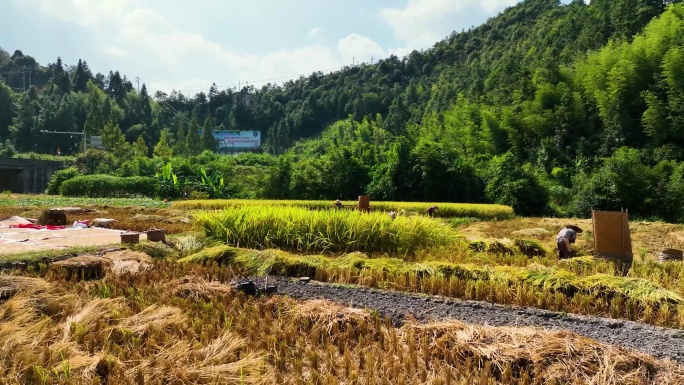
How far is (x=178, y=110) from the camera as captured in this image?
99.8 m

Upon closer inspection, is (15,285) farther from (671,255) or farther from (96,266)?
(671,255)

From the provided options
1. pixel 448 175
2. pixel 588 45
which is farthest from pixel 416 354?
pixel 588 45

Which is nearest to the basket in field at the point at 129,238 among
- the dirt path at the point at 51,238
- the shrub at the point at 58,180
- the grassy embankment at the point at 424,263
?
the dirt path at the point at 51,238

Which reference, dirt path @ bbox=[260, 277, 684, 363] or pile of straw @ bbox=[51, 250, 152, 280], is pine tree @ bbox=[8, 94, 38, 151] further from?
dirt path @ bbox=[260, 277, 684, 363]

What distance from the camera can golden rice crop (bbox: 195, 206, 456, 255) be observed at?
6.71 m

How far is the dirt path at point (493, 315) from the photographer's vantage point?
3146mm

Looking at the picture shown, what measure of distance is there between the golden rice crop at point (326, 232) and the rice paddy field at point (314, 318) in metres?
0.04

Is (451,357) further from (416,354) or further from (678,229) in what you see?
(678,229)

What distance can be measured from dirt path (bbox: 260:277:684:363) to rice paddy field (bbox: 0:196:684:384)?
0.04m

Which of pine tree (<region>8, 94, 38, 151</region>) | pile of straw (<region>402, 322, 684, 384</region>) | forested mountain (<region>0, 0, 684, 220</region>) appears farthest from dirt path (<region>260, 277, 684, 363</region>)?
pine tree (<region>8, 94, 38, 151</region>)

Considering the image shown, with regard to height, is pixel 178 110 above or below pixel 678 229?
above

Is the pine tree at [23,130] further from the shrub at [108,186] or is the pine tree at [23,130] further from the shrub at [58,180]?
the shrub at [108,186]

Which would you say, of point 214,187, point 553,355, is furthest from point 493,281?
point 214,187

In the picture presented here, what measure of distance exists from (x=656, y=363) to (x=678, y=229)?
9018 millimetres
